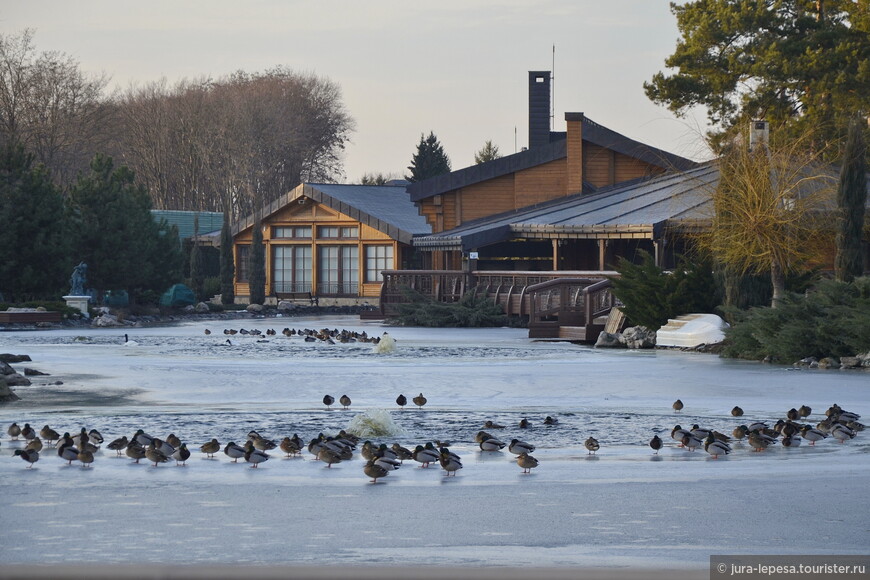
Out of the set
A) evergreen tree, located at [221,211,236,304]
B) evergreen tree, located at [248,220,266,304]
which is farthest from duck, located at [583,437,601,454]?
evergreen tree, located at [221,211,236,304]

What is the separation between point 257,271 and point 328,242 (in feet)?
11.1

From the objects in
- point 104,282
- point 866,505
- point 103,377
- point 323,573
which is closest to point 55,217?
point 104,282

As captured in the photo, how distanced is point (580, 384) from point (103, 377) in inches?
310

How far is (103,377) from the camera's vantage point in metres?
20.9

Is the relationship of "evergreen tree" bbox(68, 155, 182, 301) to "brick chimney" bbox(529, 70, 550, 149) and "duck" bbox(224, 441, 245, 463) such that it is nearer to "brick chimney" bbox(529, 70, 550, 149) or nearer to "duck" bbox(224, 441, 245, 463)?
"brick chimney" bbox(529, 70, 550, 149)

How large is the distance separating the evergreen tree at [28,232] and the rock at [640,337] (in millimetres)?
21074

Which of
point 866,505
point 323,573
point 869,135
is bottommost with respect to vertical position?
point 866,505

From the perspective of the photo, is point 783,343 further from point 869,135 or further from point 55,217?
point 55,217

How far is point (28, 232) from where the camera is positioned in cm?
4138

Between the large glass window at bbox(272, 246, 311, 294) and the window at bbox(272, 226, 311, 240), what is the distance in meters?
0.49

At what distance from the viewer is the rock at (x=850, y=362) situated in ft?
72.2

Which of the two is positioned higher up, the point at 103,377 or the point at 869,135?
the point at 869,135

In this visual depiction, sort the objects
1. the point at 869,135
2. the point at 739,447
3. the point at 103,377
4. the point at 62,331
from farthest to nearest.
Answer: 1. the point at 869,135
2. the point at 62,331
3. the point at 103,377
4. the point at 739,447

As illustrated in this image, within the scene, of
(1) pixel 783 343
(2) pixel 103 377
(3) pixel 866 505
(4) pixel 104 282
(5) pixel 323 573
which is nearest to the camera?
(5) pixel 323 573
